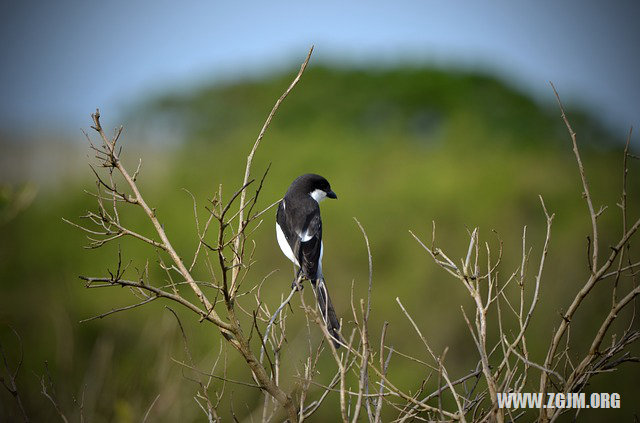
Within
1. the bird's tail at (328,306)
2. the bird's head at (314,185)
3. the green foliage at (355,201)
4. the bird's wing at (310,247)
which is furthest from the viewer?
the green foliage at (355,201)

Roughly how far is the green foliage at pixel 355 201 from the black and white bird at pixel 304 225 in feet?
4.53

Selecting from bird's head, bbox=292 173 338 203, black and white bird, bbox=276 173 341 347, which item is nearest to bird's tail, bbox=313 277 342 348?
black and white bird, bbox=276 173 341 347

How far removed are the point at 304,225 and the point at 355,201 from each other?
23.9 meters

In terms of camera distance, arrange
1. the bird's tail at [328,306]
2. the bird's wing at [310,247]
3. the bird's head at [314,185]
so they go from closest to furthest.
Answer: the bird's tail at [328,306] → the bird's wing at [310,247] → the bird's head at [314,185]

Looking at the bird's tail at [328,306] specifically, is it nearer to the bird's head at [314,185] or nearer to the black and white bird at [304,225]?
the black and white bird at [304,225]

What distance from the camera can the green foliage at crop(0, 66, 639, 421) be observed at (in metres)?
17.2

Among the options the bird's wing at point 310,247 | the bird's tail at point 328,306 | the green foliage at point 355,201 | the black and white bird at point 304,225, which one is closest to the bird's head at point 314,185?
the black and white bird at point 304,225

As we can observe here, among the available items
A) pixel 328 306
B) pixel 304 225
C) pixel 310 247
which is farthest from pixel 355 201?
pixel 328 306

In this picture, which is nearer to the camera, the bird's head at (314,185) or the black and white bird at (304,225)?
the black and white bird at (304,225)

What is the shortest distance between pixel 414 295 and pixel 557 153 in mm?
17705

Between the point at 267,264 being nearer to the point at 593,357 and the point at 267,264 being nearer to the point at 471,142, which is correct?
the point at 593,357

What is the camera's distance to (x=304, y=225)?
527 centimetres

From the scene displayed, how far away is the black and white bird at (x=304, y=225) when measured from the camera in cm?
490

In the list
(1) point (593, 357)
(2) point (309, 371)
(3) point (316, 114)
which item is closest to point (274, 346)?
(2) point (309, 371)
